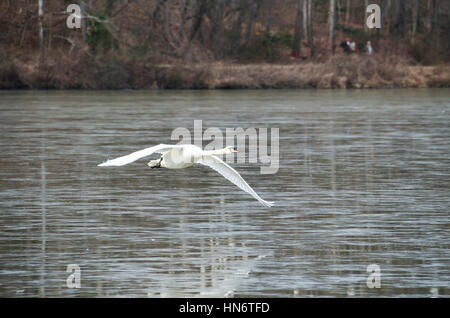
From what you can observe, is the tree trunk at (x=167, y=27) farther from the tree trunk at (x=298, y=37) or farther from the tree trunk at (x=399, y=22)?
the tree trunk at (x=399, y=22)

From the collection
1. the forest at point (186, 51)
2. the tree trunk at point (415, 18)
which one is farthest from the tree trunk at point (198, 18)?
the tree trunk at point (415, 18)

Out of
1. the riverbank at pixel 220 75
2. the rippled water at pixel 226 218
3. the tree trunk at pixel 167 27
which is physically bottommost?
the riverbank at pixel 220 75

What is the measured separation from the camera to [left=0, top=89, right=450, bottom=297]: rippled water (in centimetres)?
883

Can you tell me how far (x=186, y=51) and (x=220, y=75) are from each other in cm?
305

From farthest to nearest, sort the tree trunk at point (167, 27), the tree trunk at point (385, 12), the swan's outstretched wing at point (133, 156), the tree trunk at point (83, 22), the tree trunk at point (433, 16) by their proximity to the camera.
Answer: the tree trunk at point (385, 12), the tree trunk at point (433, 16), the tree trunk at point (167, 27), the tree trunk at point (83, 22), the swan's outstretched wing at point (133, 156)

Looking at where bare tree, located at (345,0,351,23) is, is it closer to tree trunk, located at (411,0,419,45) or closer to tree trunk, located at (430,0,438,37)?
tree trunk, located at (411,0,419,45)

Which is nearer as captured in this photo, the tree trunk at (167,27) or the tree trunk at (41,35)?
the tree trunk at (41,35)

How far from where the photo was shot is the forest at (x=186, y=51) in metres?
46.0

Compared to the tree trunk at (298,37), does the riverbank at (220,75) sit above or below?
below

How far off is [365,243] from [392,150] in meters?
9.87

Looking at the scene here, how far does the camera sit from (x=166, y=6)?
53344mm

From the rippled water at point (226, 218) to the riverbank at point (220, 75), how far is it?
19979 mm
